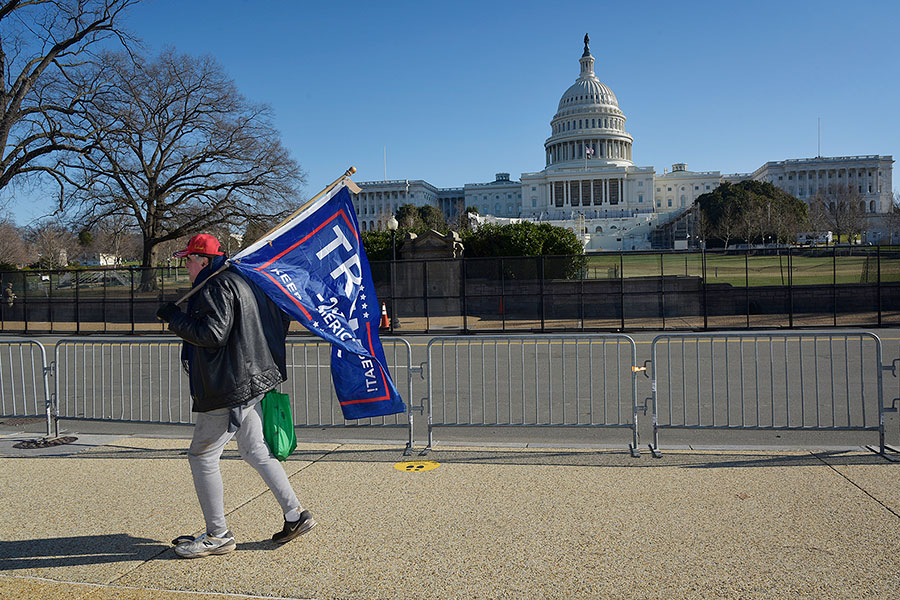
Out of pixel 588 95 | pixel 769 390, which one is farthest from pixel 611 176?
pixel 769 390

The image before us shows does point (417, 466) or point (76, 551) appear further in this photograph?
point (417, 466)

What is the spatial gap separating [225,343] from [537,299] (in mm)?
21790

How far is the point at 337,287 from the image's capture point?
16.7ft

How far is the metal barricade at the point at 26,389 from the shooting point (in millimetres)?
7991

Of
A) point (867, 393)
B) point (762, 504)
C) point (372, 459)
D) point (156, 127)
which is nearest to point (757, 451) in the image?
point (762, 504)

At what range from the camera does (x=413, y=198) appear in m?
140

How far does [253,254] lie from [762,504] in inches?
152

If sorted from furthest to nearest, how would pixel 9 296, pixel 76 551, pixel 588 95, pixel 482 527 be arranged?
pixel 588 95 → pixel 9 296 → pixel 482 527 → pixel 76 551

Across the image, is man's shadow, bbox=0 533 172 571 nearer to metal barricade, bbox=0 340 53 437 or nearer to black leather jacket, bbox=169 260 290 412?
black leather jacket, bbox=169 260 290 412

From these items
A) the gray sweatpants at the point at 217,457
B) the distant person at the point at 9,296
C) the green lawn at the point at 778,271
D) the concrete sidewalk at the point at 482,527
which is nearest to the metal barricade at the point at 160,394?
the concrete sidewalk at the point at 482,527

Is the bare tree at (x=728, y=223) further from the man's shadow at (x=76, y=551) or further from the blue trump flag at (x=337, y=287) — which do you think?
the man's shadow at (x=76, y=551)

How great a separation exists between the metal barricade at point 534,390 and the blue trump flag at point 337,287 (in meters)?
1.18

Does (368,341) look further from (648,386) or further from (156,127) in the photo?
(156,127)

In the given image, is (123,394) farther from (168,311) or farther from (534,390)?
(168,311)
